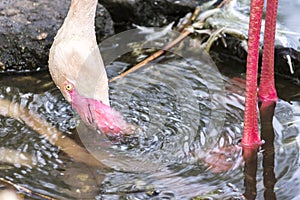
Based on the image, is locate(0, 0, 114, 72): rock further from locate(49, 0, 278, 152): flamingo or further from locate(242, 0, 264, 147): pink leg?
locate(242, 0, 264, 147): pink leg

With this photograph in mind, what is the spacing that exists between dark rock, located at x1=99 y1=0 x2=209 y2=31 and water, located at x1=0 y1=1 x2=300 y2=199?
1167 millimetres

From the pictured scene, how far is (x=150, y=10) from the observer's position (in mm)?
6688

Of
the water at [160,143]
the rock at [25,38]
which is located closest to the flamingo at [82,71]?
the water at [160,143]

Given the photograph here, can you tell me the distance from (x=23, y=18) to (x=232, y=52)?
6.62 ft

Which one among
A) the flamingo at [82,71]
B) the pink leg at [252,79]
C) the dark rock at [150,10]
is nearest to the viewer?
the pink leg at [252,79]

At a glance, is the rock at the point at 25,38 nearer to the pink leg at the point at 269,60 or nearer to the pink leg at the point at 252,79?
the pink leg at the point at 269,60

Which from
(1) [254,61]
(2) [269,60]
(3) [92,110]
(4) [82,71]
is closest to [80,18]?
(4) [82,71]

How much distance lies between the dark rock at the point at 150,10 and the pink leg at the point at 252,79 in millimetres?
2393

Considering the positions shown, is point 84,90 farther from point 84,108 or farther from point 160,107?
point 160,107

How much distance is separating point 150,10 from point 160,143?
8.23ft

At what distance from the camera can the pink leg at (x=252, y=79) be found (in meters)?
4.24

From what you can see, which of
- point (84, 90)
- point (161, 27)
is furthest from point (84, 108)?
point (161, 27)

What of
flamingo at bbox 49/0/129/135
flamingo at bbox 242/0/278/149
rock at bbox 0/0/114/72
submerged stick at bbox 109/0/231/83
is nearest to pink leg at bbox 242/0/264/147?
flamingo at bbox 242/0/278/149

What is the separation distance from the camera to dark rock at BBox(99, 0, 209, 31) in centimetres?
661
